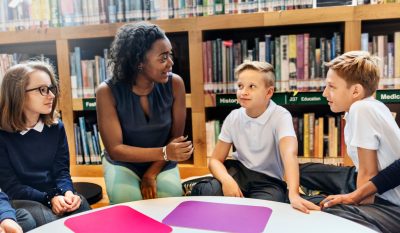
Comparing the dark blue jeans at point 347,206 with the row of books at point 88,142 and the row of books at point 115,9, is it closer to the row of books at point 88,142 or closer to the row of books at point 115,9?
the row of books at point 115,9

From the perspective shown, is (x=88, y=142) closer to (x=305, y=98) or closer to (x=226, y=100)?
(x=226, y=100)

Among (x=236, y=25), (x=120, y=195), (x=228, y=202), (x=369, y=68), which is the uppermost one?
(x=236, y=25)

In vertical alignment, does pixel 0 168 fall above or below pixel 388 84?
Result: below

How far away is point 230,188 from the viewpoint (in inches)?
61.4

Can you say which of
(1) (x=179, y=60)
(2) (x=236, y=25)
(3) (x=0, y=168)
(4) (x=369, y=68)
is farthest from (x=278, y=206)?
(1) (x=179, y=60)

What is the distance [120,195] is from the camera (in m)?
1.72

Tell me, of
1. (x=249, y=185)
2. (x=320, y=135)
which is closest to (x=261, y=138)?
(x=249, y=185)

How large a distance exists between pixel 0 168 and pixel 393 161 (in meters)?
1.50

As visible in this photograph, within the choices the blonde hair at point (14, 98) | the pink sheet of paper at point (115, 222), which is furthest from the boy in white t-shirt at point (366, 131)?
the blonde hair at point (14, 98)

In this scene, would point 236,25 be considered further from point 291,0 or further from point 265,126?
point 265,126

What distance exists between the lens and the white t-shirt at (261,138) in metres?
1.74

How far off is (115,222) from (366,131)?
91cm

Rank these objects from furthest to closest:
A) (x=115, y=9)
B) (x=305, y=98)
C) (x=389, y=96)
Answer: (x=115, y=9)
(x=305, y=98)
(x=389, y=96)

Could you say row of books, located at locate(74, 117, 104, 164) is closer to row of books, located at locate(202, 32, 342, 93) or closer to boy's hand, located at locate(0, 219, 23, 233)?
row of books, located at locate(202, 32, 342, 93)
